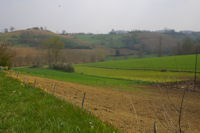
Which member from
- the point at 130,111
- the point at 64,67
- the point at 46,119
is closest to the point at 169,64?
the point at 64,67

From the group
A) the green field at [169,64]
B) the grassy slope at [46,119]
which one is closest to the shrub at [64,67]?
the green field at [169,64]

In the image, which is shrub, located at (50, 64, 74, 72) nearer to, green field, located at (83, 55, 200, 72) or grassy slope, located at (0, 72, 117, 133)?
green field, located at (83, 55, 200, 72)

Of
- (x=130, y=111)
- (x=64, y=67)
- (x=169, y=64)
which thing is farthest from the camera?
(x=169, y=64)

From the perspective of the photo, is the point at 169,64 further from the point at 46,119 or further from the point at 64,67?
the point at 46,119

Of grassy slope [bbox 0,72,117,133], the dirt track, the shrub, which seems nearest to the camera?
grassy slope [bbox 0,72,117,133]

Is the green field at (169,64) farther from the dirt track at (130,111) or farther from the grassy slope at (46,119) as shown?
the grassy slope at (46,119)

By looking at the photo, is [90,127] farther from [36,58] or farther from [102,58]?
[102,58]

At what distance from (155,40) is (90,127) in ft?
511

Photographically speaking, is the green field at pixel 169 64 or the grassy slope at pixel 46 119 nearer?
the grassy slope at pixel 46 119

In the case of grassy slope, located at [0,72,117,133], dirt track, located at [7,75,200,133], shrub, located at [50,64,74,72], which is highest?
grassy slope, located at [0,72,117,133]

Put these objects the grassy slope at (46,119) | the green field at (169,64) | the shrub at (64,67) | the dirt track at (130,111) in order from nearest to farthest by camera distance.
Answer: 1. the grassy slope at (46,119)
2. the dirt track at (130,111)
3. the green field at (169,64)
4. the shrub at (64,67)

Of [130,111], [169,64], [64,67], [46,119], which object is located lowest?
[64,67]

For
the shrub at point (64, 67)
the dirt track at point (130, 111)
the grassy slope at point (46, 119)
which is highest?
the grassy slope at point (46, 119)

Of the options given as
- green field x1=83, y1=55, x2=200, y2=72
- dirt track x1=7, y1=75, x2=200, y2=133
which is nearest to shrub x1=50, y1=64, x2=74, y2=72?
green field x1=83, y1=55, x2=200, y2=72
